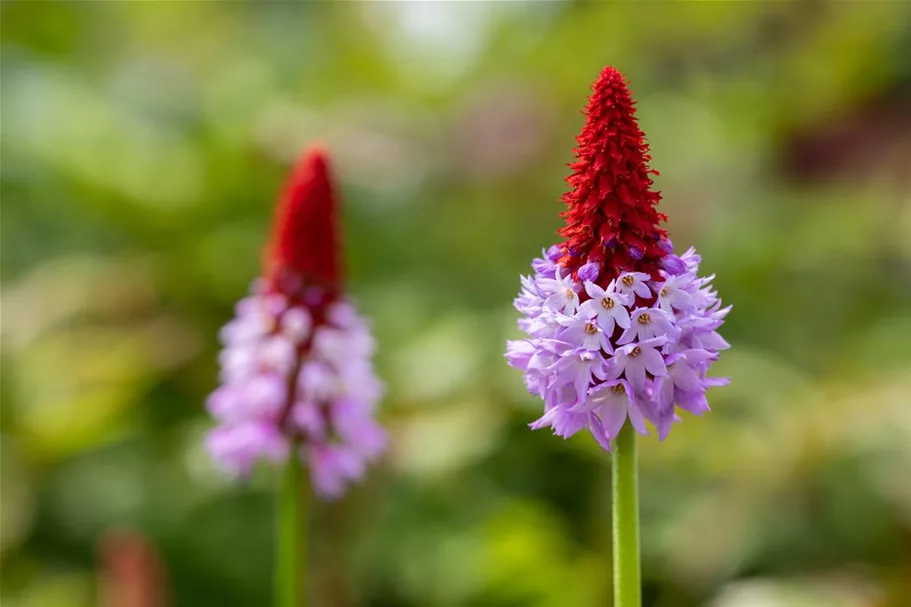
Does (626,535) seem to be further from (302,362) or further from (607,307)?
(302,362)

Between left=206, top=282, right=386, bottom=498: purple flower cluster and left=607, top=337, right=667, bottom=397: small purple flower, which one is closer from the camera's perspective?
left=607, top=337, right=667, bottom=397: small purple flower

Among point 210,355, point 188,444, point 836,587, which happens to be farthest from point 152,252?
point 836,587

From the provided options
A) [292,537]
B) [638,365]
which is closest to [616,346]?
[638,365]

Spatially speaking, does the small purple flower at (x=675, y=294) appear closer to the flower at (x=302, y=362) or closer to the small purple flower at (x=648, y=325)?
the small purple flower at (x=648, y=325)

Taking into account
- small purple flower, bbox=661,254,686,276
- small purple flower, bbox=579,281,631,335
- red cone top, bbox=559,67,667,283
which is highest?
red cone top, bbox=559,67,667,283

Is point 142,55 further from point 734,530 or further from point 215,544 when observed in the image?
point 734,530

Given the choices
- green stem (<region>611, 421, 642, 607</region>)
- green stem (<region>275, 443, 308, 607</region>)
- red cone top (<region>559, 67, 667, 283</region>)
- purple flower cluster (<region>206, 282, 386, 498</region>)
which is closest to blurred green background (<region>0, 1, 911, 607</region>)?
purple flower cluster (<region>206, 282, 386, 498</region>)

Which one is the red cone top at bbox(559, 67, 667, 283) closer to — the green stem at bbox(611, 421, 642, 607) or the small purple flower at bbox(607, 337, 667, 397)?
the small purple flower at bbox(607, 337, 667, 397)
